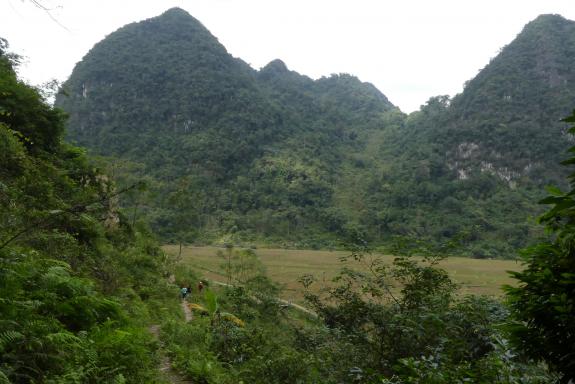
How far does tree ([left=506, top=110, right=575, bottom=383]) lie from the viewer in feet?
6.24

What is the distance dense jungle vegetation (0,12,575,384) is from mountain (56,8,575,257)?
39694mm

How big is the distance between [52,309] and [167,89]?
10894 centimetres

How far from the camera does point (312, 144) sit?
102188 mm

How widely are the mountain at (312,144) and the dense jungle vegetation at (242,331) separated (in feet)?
130

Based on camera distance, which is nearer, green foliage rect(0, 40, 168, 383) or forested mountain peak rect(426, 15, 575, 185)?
green foliage rect(0, 40, 168, 383)

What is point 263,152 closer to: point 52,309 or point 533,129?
point 533,129

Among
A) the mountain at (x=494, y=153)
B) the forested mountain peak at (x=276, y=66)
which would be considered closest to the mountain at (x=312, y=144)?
the mountain at (x=494, y=153)

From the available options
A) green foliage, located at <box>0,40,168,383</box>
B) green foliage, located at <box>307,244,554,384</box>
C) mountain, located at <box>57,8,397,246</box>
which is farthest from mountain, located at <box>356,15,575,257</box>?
green foliage, located at <box>307,244,554,384</box>

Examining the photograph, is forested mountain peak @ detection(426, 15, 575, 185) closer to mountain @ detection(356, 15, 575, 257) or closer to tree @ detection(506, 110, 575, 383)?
mountain @ detection(356, 15, 575, 257)

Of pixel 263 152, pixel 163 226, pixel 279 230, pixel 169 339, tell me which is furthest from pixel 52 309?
pixel 263 152

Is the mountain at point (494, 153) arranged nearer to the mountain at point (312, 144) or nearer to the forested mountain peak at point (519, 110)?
the forested mountain peak at point (519, 110)

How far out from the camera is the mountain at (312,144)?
66.6m

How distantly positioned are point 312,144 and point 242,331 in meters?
93.8

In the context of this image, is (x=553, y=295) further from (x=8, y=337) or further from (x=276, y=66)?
(x=276, y=66)
